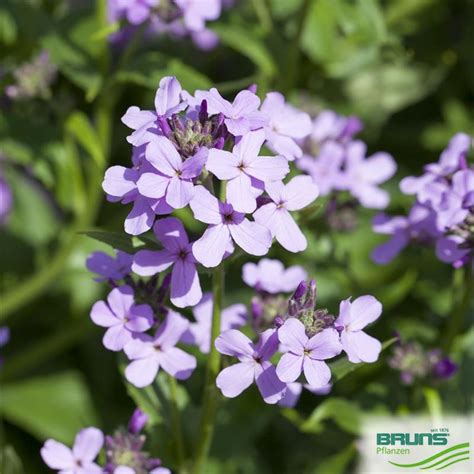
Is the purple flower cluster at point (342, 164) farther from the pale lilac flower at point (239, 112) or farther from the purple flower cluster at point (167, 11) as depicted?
the pale lilac flower at point (239, 112)

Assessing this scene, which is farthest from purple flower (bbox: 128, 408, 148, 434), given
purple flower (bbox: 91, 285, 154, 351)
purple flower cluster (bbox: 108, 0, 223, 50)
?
purple flower cluster (bbox: 108, 0, 223, 50)

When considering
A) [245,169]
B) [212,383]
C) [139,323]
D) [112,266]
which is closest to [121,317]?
[139,323]

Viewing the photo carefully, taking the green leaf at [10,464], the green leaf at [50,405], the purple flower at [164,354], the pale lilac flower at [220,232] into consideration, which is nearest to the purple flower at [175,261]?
the pale lilac flower at [220,232]

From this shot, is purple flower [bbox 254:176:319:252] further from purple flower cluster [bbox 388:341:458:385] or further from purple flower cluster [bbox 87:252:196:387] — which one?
purple flower cluster [bbox 388:341:458:385]

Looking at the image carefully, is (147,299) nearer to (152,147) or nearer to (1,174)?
(152,147)

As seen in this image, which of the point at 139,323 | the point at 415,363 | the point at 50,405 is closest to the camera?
the point at 139,323

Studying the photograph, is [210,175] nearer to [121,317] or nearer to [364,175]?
[121,317]

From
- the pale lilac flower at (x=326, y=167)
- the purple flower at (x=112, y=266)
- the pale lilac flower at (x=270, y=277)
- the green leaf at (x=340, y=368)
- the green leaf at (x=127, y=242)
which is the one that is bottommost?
the green leaf at (x=340, y=368)
